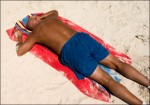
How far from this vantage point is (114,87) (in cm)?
354

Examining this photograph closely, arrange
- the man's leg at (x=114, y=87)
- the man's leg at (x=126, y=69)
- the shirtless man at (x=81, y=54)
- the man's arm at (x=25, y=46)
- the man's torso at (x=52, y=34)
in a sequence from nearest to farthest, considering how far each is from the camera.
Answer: the man's leg at (x=114, y=87)
the shirtless man at (x=81, y=54)
the man's leg at (x=126, y=69)
the man's torso at (x=52, y=34)
the man's arm at (x=25, y=46)

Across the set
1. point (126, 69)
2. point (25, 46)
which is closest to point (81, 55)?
point (126, 69)

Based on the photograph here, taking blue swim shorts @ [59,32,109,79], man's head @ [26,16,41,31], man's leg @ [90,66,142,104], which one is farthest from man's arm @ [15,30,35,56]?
man's leg @ [90,66,142,104]

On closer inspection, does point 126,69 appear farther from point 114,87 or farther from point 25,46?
point 25,46

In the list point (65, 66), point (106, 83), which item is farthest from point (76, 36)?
point (106, 83)

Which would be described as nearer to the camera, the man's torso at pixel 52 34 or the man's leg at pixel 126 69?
the man's leg at pixel 126 69

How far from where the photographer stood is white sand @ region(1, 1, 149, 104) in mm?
3646

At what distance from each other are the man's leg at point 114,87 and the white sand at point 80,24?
0.53 ft

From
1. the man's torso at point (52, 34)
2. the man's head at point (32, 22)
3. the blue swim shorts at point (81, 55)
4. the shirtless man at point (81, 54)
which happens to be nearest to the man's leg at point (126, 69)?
the shirtless man at point (81, 54)

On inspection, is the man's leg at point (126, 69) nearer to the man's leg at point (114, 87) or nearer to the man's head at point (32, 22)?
the man's leg at point (114, 87)

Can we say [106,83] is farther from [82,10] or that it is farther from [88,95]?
[82,10]

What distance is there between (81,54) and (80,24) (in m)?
1.26

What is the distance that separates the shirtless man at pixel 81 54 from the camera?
3.61 metres

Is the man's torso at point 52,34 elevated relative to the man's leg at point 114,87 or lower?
elevated
